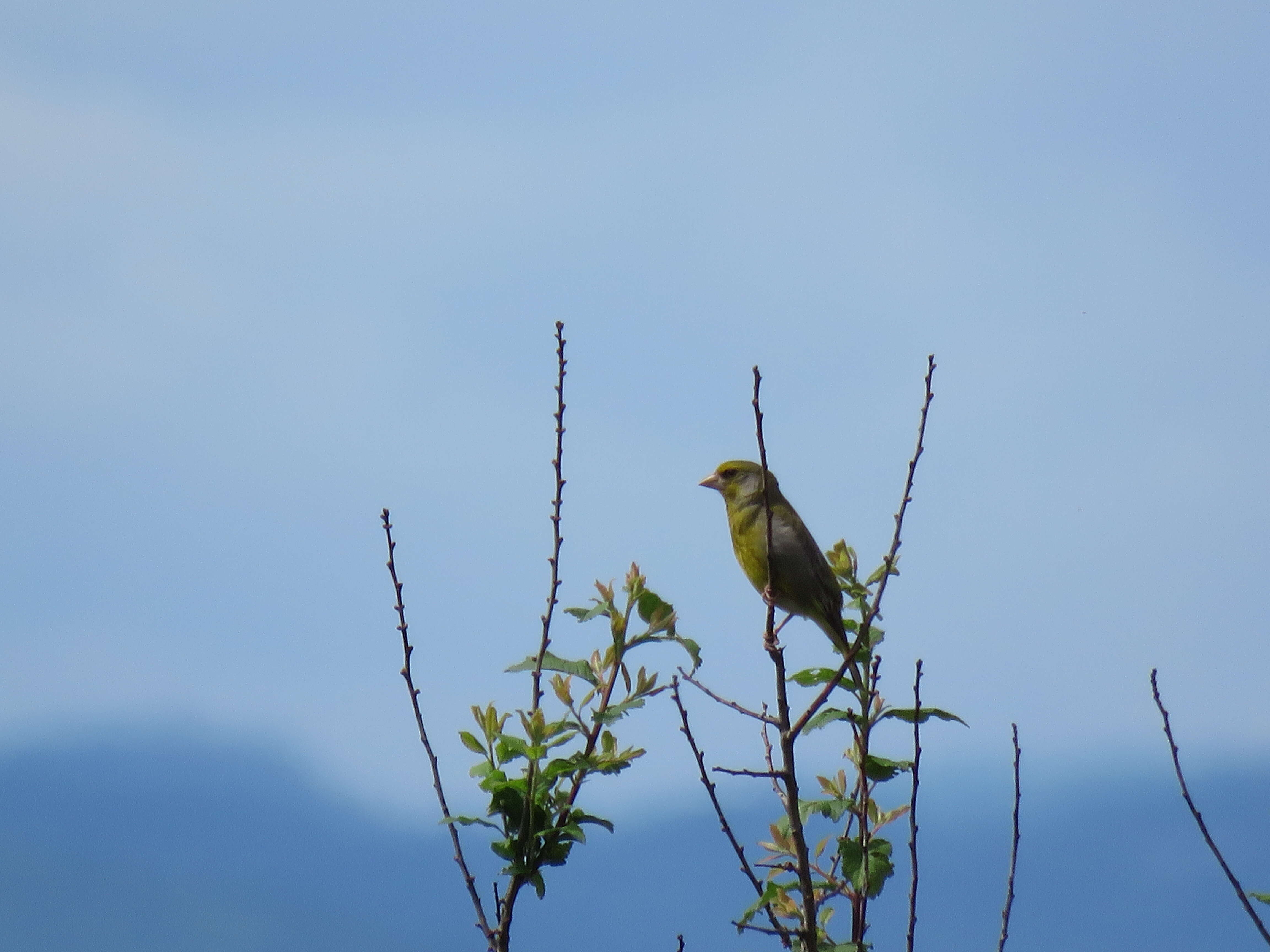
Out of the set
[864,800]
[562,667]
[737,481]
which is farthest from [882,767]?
[737,481]

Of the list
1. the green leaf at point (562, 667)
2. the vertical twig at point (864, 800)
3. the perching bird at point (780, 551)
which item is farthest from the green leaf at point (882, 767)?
the perching bird at point (780, 551)

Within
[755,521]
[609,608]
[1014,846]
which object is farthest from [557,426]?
[755,521]

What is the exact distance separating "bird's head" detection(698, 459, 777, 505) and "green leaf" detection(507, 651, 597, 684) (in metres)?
1.51

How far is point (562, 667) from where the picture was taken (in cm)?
168

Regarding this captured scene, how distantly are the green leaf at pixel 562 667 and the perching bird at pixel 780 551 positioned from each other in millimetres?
1121

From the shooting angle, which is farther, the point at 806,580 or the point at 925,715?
the point at 806,580

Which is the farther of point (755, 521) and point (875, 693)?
point (755, 521)

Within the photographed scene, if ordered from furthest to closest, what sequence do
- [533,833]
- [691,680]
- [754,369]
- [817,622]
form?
1. [817,622]
2. [691,680]
3. [754,369]
4. [533,833]

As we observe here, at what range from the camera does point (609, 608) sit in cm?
172

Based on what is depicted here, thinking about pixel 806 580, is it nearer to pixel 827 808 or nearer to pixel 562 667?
pixel 827 808

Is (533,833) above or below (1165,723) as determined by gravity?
below

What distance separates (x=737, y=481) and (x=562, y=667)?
1669 mm

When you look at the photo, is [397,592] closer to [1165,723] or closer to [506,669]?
[506,669]

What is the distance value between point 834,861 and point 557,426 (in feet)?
2.75
